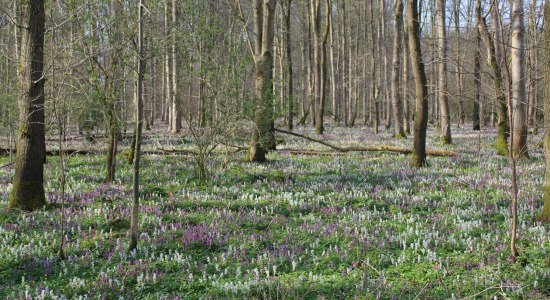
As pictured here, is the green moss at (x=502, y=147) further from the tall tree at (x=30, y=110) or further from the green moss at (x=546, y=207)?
the tall tree at (x=30, y=110)

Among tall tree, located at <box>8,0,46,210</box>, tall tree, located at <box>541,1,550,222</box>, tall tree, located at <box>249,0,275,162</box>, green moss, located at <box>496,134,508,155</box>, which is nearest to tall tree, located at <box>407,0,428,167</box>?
tall tree, located at <box>249,0,275,162</box>

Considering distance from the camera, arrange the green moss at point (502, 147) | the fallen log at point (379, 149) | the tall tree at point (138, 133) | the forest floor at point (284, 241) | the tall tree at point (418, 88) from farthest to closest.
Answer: the green moss at point (502, 147), the fallen log at point (379, 149), the tall tree at point (418, 88), the tall tree at point (138, 133), the forest floor at point (284, 241)

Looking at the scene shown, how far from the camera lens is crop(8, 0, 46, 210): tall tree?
7.63 meters

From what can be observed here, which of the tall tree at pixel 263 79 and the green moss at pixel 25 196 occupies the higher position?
the tall tree at pixel 263 79

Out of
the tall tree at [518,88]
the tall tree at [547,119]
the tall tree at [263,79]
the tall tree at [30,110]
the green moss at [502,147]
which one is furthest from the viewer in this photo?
the green moss at [502,147]

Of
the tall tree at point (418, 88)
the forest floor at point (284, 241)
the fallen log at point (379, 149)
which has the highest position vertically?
the tall tree at point (418, 88)

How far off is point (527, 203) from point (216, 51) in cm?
911

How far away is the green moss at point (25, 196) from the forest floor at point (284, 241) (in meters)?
0.35

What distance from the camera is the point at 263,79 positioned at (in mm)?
14102

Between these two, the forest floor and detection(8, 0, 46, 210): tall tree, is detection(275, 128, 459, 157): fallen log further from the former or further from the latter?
detection(8, 0, 46, 210): tall tree

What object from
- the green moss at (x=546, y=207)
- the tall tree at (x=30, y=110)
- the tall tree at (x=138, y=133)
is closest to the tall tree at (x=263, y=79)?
the tall tree at (x=30, y=110)

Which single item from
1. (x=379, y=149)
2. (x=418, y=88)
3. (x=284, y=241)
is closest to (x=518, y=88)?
(x=418, y=88)

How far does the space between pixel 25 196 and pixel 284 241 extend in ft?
16.2

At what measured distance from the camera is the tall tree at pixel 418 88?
12.4 meters
